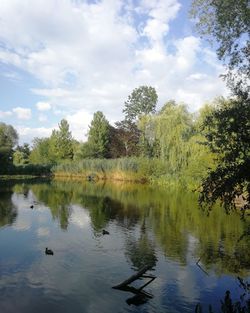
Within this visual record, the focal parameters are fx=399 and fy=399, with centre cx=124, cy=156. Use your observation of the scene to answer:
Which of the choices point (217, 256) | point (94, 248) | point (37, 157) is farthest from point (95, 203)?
point (37, 157)

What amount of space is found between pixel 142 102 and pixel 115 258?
59.3 m

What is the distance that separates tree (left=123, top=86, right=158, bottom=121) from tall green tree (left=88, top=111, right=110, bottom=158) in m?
5.62

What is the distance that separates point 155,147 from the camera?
55250 mm

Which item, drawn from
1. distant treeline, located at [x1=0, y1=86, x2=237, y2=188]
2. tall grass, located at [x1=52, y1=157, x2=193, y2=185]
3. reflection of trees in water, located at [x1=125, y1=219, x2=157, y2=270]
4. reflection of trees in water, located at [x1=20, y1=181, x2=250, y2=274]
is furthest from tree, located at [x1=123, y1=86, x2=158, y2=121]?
reflection of trees in water, located at [x1=125, y1=219, x2=157, y2=270]

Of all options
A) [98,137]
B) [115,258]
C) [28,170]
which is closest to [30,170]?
[28,170]

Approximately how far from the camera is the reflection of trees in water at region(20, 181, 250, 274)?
15.5m

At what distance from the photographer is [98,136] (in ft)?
223

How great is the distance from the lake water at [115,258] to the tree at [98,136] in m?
40.4

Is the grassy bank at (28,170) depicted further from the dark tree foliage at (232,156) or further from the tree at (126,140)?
the dark tree foliage at (232,156)

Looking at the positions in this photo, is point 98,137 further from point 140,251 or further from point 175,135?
point 140,251

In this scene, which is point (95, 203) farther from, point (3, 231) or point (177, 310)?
point (177, 310)

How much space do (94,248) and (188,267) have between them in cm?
418

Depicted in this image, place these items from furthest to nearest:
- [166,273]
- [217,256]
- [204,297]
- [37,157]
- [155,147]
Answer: [37,157]
[155,147]
[217,256]
[166,273]
[204,297]

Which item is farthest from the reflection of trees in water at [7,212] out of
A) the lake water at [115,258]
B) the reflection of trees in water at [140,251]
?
the reflection of trees in water at [140,251]
